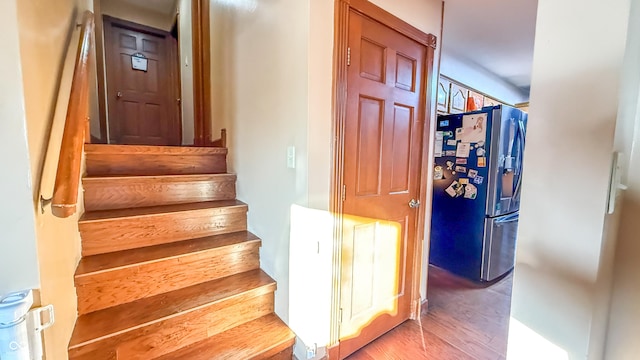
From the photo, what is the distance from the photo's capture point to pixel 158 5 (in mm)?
3947

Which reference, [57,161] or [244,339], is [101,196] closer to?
[57,161]

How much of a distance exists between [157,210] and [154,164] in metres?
0.54

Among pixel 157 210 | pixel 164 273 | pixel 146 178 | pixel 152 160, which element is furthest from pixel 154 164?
pixel 164 273

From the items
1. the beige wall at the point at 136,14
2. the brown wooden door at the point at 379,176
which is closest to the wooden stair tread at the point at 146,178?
the brown wooden door at the point at 379,176

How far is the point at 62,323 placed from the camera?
1093mm

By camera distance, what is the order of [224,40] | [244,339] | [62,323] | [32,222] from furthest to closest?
1. [224,40]
2. [244,339]
3. [62,323]
4. [32,222]

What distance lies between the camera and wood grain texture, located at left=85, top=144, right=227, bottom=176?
1.97 meters

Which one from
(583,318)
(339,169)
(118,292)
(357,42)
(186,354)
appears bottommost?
(186,354)

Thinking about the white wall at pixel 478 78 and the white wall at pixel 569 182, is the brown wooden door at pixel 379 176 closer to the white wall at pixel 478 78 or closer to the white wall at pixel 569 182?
the white wall at pixel 569 182

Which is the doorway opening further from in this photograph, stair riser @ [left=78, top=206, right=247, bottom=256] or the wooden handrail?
the wooden handrail

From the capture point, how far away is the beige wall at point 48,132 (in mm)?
834

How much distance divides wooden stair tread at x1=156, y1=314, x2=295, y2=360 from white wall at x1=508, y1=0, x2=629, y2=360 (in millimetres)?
1270

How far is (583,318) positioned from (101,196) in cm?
235

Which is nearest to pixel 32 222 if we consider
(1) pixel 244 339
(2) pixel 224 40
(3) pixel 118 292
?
(3) pixel 118 292
